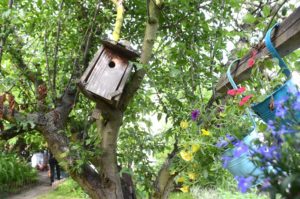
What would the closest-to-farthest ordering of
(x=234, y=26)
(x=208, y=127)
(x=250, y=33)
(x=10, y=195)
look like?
(x=208, y=127)
(x=250, y=33)
(x=234, y=26)
(x=10, y=195)

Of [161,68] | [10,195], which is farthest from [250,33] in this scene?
[10,195]

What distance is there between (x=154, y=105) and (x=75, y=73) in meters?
0.71

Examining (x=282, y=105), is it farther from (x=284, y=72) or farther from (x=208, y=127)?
(x=208, y=127)

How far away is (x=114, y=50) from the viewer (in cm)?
253

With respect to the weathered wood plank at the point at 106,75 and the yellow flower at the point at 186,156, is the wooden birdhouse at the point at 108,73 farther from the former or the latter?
the yellow flower at the point at 186,156

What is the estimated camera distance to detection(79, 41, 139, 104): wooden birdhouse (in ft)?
7.76

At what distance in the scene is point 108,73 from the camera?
2.46 meters

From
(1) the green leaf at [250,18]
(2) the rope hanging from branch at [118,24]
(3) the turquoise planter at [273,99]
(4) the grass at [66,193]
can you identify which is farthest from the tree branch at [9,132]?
(4) the grass at [66,193]

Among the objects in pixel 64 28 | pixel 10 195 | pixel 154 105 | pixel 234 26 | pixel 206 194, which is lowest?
pixel 206 194

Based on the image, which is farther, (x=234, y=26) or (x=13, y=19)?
(x=234, y=26)

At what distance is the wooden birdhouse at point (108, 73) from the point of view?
2.37 meters

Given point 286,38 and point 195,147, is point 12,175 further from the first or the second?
point 286,38

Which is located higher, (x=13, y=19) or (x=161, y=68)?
(x=13, y=19)

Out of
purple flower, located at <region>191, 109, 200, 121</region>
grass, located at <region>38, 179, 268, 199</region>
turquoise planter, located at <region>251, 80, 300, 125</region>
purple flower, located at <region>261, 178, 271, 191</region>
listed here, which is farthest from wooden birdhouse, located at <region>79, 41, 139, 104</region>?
grass, located at <region>38, 179, 268, 199</region>
